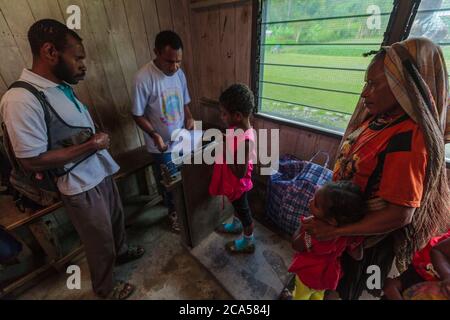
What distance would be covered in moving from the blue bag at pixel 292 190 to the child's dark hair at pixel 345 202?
77cm

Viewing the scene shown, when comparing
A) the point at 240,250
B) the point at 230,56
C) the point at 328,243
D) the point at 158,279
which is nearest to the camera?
the point at 328,243

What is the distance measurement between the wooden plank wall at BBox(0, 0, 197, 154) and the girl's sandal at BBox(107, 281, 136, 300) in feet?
3.74

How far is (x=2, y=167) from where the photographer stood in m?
1.22

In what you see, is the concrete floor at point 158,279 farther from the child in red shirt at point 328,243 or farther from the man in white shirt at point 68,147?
the child in red shirt at point 328,243

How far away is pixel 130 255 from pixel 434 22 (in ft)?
8.22

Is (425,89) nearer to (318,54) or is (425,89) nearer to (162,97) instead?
(318,54)

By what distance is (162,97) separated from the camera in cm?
161

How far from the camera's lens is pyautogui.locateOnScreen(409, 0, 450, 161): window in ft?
3.61

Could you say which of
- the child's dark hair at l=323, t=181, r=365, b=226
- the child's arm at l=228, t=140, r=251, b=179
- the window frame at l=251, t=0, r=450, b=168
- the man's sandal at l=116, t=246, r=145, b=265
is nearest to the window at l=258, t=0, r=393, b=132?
the window frame at l=251, t=0, r=450, b=168

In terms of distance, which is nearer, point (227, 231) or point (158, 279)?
point (158, 279)

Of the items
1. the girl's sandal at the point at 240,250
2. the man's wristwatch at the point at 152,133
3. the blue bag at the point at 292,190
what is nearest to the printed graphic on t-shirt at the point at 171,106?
the man's wristwatch at the point at 152,133

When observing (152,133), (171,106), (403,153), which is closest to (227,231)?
(152,133)

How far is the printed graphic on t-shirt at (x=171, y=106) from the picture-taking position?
164 cm
